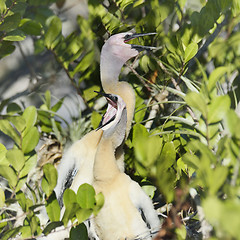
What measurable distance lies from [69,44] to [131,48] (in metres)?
0.36

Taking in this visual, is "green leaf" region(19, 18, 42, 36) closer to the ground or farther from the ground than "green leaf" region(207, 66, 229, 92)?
closer to the ground

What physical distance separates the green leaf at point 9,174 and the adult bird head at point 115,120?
0.29 metres

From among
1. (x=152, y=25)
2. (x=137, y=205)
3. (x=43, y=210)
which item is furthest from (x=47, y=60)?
(x=137, y=205)

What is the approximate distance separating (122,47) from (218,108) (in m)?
0.66

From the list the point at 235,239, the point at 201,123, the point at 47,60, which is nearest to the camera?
the point at 235,239

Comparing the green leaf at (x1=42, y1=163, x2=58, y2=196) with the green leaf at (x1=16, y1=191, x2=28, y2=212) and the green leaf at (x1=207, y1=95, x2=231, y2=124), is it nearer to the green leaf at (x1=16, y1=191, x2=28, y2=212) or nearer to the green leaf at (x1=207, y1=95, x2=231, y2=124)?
the green leaf at (x1=16, y1=191, x2=28, y2=212)

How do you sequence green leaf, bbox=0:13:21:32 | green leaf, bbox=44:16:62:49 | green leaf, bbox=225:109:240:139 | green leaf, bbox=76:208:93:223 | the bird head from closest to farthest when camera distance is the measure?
green leaf, bbox=225:109:240:139, green leaf, bbox=76:208:93:223, green leaf, bbox=0:13:21:32, the bird head, green leaf, bbox=44:16:62:49

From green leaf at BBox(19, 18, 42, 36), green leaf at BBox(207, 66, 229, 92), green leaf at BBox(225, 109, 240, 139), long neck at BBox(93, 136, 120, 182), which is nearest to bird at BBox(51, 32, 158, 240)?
long neck at BBox(93, 136, 120, 182)

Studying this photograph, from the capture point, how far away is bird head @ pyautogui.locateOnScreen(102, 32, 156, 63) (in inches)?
58.7

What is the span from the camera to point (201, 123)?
1001 millimetres

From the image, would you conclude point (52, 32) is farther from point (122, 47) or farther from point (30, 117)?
point (30, 117)

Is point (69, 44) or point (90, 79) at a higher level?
point (69, 44)

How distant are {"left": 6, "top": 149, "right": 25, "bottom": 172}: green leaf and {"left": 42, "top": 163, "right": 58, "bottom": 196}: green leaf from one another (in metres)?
0.08

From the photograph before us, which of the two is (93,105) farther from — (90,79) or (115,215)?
(115,215)
